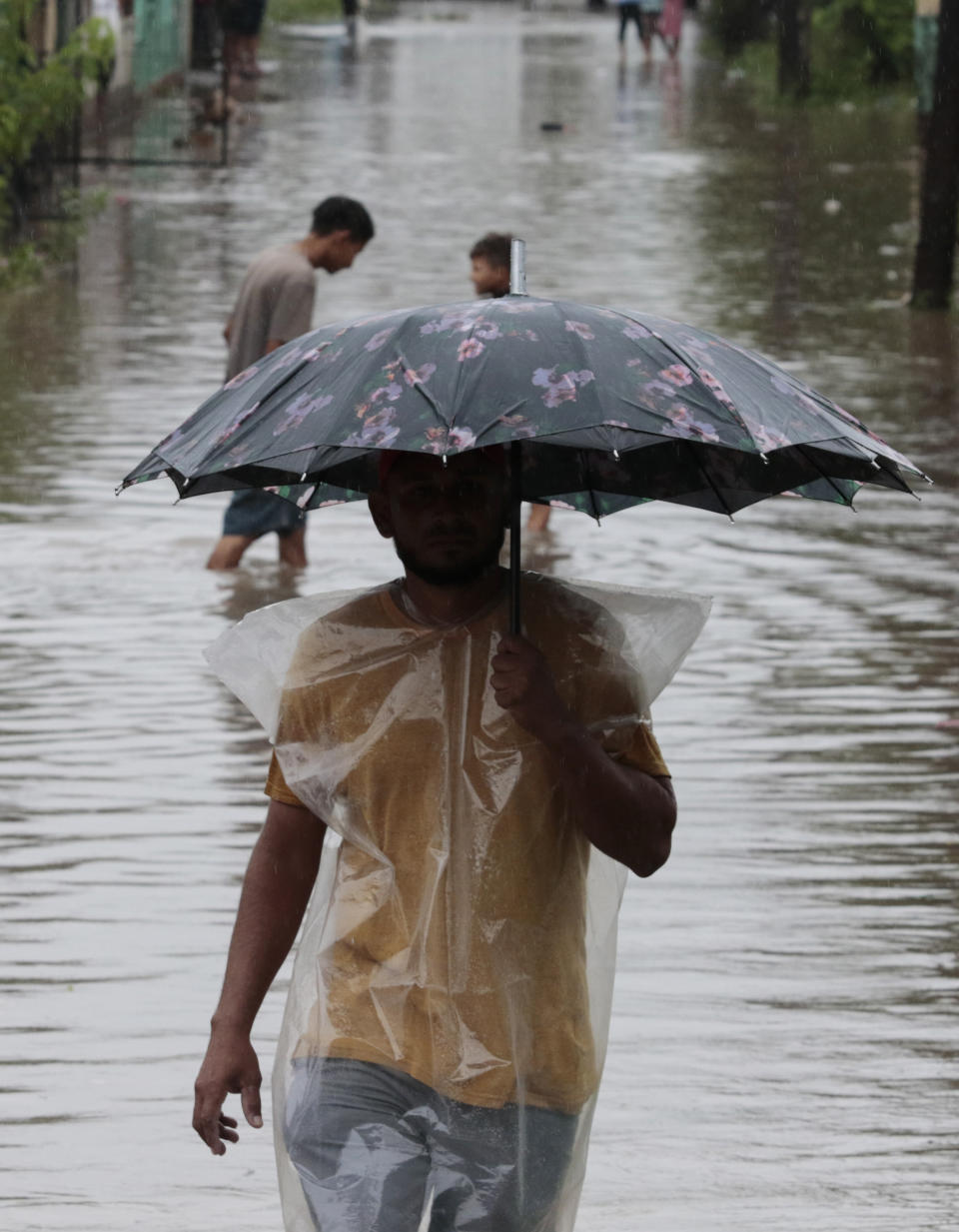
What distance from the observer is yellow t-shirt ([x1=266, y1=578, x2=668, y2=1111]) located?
10.0 ft

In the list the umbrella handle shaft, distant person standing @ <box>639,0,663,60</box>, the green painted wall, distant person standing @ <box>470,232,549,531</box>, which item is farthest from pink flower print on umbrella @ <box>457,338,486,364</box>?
distant person standing @ <box>639,0,663,60</box>

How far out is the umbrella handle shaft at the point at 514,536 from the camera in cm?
314

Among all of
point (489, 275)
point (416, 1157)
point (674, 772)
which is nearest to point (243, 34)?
point (489, 275)

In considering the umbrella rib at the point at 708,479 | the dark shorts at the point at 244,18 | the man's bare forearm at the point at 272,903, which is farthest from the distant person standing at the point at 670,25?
the man's bare forearm at the point at 272,903

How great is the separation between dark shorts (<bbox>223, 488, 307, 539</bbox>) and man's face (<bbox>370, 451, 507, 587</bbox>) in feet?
20.9

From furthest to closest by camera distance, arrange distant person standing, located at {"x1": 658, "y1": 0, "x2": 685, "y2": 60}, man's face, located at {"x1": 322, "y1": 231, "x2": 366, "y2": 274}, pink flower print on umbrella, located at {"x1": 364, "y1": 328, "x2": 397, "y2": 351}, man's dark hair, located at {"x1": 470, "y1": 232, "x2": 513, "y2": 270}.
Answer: distant person standing, located at {"x1": 658, "y1": 0, "x2": 685, "y2": 60} < man's dark hair, located at {"x1": 470, "y1": 232, "x2": 513, "y2": 270} < man's face, located at {"x1": 322, "y1": 231, "x2": 366, "y2": 274} < pink flower print on umbrella, located at {"x1": 364, "y1": 328, "x2": 397, "y2": 351}

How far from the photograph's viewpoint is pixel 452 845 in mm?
3111

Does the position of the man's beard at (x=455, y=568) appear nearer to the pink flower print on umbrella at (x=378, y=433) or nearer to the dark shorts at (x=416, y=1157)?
the pink flower print on umbrella at (x=378, y=433)

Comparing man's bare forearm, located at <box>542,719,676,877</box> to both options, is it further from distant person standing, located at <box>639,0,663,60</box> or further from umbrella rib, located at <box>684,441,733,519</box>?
distant person standing, located at <box>639,0,663,60</box>

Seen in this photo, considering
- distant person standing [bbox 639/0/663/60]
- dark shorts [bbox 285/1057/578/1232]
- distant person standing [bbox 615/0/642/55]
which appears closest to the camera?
dark shorts [bbox 285/1057/578/1232]

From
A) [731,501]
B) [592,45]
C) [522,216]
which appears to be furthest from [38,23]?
[592,45]

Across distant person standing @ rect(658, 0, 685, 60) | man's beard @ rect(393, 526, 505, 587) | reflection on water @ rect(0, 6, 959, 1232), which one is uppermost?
man's beard @ rect(393, 526, 505, 587)

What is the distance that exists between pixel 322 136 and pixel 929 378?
1502 centimetres

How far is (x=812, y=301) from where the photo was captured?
1758cm
